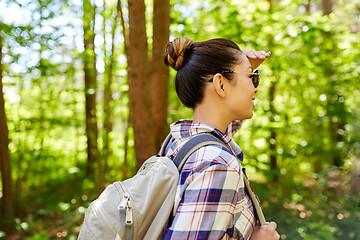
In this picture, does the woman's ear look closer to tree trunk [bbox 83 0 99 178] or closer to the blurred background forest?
the blurred background forest

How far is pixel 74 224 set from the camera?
5082 millimetres

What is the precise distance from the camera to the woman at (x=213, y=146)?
1129mm

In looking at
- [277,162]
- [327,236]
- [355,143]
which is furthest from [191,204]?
[277,162]

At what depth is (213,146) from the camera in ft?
4.01

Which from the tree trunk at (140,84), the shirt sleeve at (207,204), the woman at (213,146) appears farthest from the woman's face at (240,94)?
the tree trunk at (140,84)

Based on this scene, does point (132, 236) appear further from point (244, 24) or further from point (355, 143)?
point (244, 24)

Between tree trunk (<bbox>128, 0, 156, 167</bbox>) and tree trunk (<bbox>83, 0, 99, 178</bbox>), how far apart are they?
2902 mm

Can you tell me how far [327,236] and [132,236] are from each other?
3232 mm

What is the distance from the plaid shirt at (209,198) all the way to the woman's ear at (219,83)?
0.95ft

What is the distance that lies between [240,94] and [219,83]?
11 centimetres

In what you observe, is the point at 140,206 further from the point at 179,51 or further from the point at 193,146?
the point at 179,51

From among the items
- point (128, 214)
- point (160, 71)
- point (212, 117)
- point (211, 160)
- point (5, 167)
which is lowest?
point (5, 167)

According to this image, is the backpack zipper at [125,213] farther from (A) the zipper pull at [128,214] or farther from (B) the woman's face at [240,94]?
(B) the woman's face at [240,94]

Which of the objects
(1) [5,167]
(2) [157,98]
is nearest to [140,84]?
(2) [157,98]
